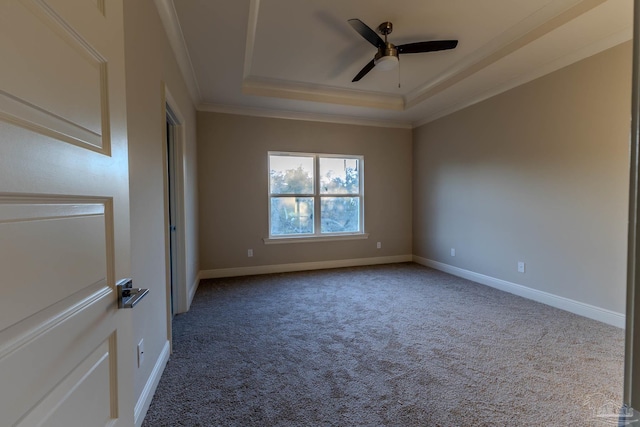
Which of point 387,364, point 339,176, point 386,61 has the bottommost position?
point 387,364

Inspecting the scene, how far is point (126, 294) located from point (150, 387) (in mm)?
1205

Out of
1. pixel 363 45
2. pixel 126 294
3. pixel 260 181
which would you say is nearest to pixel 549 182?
pixel 363 45

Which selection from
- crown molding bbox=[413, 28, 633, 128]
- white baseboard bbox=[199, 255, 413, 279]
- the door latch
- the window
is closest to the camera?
the door latch

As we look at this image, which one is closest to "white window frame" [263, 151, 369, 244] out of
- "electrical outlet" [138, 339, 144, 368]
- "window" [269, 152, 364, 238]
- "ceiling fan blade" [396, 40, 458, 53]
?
"window" [269, 152, 364, 238]

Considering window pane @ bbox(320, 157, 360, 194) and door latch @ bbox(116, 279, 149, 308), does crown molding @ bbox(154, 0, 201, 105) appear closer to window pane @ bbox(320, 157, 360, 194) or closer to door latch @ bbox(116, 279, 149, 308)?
door latch @ bbox(116, 279, 149, 308)

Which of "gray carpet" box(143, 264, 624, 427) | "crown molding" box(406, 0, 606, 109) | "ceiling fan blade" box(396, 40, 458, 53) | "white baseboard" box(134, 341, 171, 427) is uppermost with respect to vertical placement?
"crown molding" box(406, 0, 606, 109)

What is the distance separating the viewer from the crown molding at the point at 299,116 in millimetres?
4148

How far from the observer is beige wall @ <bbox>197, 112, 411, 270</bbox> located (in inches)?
165

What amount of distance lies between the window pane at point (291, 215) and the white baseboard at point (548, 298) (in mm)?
2419

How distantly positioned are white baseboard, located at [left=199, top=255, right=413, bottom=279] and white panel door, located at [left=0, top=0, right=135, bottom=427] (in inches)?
138

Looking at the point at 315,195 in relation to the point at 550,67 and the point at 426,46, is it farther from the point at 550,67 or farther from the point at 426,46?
the point at 550,67

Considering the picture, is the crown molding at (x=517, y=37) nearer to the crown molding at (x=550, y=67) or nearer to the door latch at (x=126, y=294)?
the crown molding at (x=550, y=67)

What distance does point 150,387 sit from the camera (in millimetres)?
1662

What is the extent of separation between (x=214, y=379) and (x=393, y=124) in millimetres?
4720
